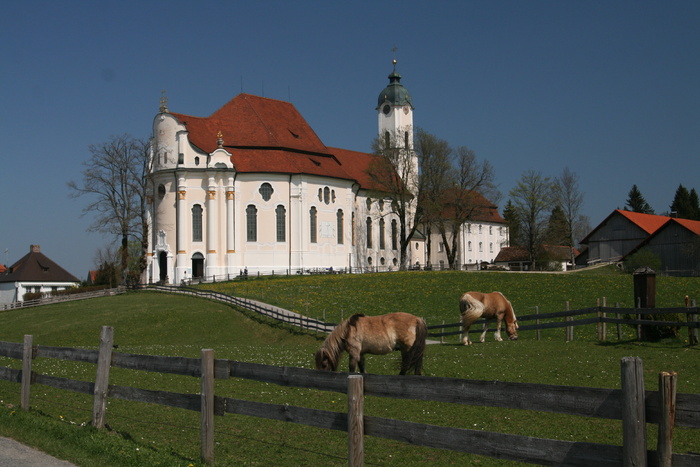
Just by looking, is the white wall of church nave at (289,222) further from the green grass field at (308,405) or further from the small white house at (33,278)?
the small white house at (33,278)

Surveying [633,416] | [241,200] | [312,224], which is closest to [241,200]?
[241,200]

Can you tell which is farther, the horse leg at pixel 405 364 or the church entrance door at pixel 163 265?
the church entrance door at pixel 163 265

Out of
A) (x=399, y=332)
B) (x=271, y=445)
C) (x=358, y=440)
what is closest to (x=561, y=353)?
(x=399, y=332)

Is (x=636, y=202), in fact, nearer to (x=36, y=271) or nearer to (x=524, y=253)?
(x=524, y=253)

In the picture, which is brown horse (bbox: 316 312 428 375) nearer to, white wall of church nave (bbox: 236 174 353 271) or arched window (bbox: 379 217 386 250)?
white wall of church nave (bbox: 236 174 353 271)

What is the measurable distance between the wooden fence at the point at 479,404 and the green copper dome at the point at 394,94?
89.0 metres

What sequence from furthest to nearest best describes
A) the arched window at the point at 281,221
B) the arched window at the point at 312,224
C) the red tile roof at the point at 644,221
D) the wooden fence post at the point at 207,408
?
1. the red tile roof at the point at 644,221
2. the arched window at the point at 312,224
3. the arched window at the point at 281,221
4. the wooden fence post at the point at 207,408

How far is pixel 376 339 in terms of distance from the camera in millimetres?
12617

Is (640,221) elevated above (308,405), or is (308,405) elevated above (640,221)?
(640,221)

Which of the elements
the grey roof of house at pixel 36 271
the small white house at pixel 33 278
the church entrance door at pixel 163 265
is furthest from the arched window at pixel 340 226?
the grey roof of house at pixel 36 271

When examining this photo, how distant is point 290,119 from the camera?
80.1 meters

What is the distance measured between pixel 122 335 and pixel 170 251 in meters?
31.2

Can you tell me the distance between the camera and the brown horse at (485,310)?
21.4 metres

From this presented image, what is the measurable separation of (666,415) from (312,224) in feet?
224
